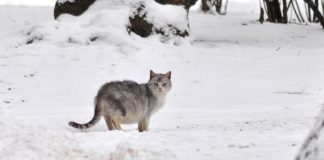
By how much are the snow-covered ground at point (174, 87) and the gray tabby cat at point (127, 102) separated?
0.70ft

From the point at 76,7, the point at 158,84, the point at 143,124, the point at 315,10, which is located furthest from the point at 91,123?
the point at 315,10

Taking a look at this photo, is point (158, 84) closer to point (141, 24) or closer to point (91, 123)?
point (91, 123)

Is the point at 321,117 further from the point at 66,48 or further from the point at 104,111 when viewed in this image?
the point at 66,48

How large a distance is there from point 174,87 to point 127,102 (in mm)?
3611

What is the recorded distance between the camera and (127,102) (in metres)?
6.94

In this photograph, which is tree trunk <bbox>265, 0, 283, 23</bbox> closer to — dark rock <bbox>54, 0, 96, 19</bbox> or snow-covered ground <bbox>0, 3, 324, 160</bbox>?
snow-covered ground <bbox>0, 3, 324, 160</bbox>

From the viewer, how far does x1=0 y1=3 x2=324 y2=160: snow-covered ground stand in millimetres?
5203

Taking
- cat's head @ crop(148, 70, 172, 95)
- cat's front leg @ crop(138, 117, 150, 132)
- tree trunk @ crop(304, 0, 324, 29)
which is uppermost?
cat's head @ crop(148, 70, 172, 95)

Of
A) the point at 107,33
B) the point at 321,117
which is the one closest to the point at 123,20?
the point at 107,33

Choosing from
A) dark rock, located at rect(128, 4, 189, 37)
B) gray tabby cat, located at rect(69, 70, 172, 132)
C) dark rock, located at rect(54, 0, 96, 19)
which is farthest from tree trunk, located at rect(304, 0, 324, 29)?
gray tabby cat, located at rect(69, 70, 172, 132)

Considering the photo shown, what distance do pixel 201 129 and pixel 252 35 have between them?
8.35 meters

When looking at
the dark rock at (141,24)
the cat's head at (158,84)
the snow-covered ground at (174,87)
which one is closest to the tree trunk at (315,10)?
the snow-covered ground at (174,87)

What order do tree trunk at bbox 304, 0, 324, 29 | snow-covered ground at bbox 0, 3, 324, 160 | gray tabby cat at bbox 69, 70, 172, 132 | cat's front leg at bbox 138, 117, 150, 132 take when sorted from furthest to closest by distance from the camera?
tree trunk at bbox 304, 0, 324, 29, cat's front leg at bbox 138, 117, 150, 132, gray tabby cat at bbox 69, 70, 172, 132, snow-covered ground at bbox 0, 3, 324, 160

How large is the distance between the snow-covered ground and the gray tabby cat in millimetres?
213
